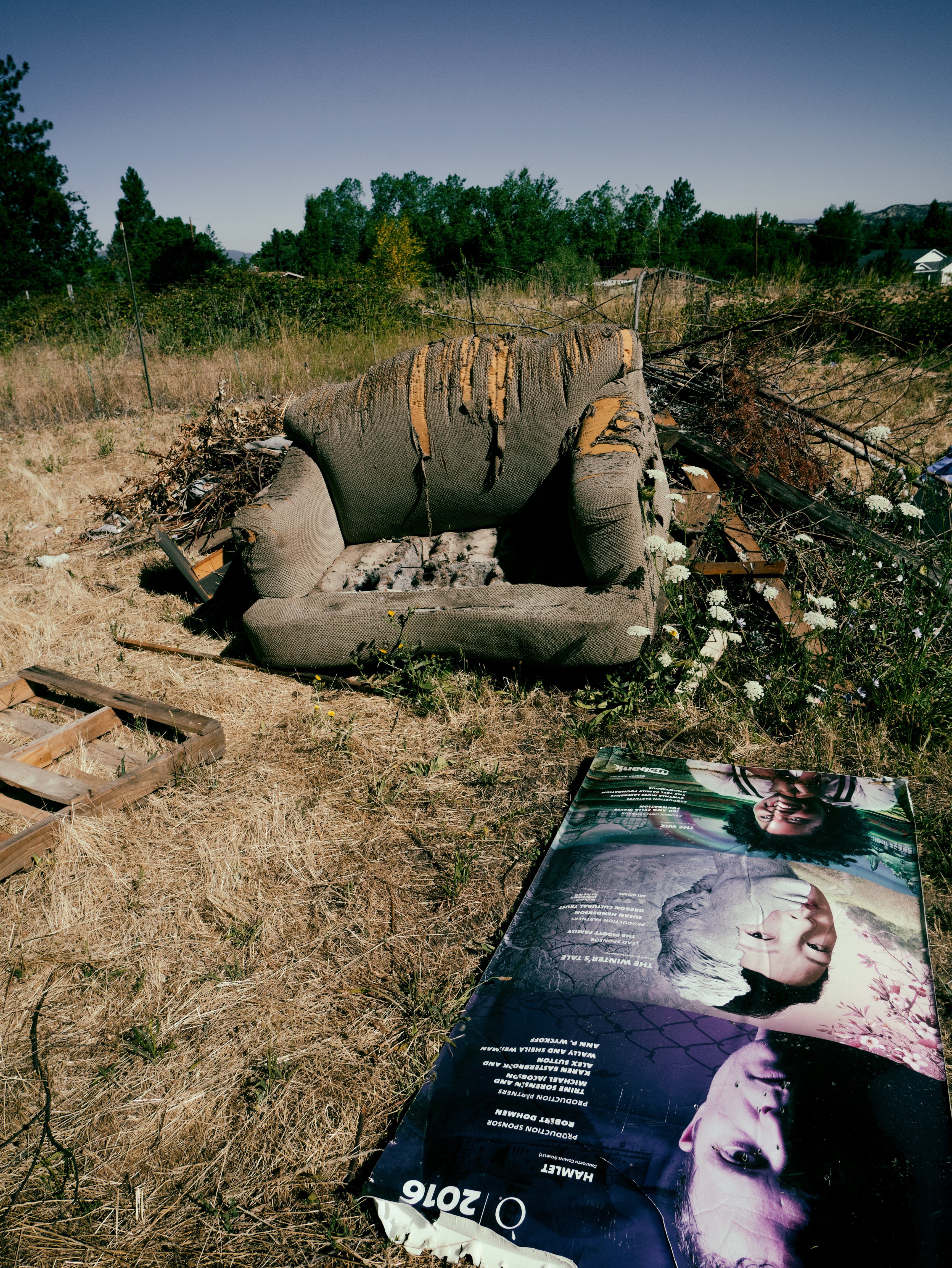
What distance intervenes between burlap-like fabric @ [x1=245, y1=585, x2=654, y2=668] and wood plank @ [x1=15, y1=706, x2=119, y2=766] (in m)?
0.59

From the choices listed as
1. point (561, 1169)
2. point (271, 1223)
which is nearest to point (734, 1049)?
point (561, 1169)

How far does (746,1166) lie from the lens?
3.31 ft

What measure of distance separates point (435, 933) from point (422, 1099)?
0.42 m

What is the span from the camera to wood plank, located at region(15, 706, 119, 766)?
2.31m

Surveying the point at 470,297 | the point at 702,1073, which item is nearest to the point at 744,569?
the point at 702,1073

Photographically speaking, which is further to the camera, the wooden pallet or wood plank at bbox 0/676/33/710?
wood plank at bbox 0/676/33/710

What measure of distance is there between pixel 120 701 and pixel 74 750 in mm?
222

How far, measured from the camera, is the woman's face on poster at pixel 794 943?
4.21ft

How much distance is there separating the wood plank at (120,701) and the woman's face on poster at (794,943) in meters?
1.74

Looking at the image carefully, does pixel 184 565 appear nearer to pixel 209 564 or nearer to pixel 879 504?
pixel 209 564

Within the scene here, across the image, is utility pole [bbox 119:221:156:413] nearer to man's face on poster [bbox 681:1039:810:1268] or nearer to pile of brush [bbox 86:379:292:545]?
pile of brush [bbox 86:379:292:545]

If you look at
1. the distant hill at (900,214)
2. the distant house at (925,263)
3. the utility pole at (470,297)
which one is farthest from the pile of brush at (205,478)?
the distant hill at (900,214)

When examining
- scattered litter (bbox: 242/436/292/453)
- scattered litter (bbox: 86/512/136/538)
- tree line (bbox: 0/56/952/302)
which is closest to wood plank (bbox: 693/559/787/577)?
scattered litter (bbox: 242/436/292/453)

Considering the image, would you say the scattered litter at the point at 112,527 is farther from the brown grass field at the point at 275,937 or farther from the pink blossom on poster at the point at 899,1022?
the pink blossom on poster at the point at 899,1022
